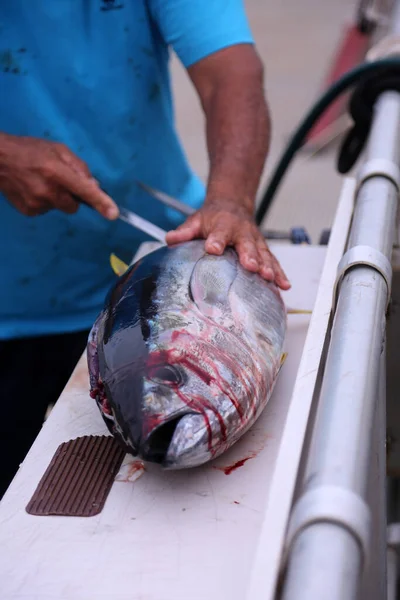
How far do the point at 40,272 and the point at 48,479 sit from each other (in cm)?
80

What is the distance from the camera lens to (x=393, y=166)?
135 centimetres

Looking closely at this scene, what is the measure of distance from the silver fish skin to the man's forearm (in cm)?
32

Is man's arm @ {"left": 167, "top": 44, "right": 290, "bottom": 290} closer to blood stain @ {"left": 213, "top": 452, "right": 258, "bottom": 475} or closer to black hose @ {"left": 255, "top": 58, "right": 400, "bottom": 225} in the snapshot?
black hose @ {"left": 255, "top": 58, "right": 400, "bottom": 225}

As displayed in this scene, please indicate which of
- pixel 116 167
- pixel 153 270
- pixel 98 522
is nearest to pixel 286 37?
pixel 116 167

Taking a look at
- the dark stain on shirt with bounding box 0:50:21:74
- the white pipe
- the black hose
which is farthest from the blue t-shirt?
the white pipe

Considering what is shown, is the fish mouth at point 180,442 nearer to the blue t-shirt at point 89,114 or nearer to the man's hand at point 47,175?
the man's hand at point 47,175

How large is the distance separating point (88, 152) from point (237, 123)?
0.38 meters

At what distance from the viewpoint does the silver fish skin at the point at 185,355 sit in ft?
3.15

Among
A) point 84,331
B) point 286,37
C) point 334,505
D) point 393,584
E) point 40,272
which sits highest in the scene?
point 334,505

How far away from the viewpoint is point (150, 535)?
3.10 ft

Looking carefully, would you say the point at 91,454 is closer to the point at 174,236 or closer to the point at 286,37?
the point at 174,236

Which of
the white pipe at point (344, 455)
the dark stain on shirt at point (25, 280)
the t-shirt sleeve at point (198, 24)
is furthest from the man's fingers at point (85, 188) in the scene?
the white pipe at point (344, 455)

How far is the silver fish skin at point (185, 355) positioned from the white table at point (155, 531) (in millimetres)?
60

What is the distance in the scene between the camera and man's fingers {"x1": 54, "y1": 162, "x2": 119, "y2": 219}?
1431 millimetres
